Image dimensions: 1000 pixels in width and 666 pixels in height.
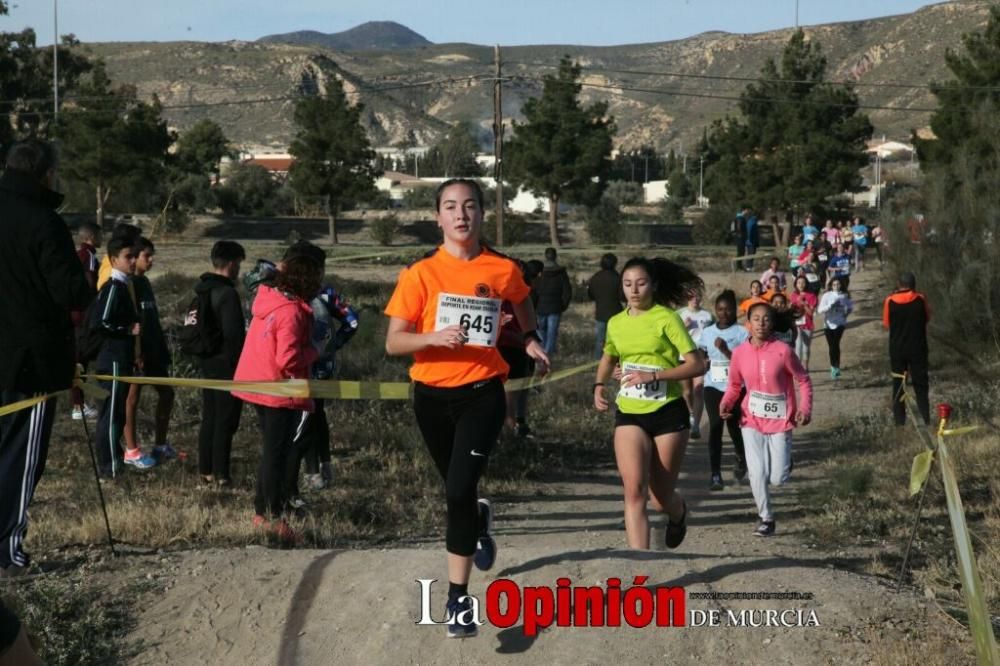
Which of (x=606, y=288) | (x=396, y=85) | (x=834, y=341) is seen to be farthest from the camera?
(x=396, y=85)

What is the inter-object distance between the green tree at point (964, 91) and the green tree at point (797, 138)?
15.5m

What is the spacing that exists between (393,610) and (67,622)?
60.9 inches

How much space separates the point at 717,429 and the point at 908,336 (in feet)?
15.9

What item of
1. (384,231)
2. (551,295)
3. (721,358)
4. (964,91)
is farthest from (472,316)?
(384,231)

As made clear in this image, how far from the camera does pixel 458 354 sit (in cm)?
609

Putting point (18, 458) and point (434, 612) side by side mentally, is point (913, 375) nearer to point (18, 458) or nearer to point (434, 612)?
point (434, 612)

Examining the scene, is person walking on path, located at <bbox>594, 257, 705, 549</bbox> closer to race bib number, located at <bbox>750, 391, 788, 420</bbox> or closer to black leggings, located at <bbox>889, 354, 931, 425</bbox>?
race bib number, located at <bbox>750, 391, 788, 420</bbox>

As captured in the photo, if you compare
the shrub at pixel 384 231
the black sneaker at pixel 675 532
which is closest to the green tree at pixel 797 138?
the shrub at pixel 384 231

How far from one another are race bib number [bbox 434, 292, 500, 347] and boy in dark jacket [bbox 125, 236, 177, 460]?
4.60 m

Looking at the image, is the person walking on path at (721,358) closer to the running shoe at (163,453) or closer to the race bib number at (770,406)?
the race bib number at (770,406)

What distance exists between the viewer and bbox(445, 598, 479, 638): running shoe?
6.02m

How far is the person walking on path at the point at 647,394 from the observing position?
24.6 ft

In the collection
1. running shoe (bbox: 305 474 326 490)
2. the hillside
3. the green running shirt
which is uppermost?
the hillside

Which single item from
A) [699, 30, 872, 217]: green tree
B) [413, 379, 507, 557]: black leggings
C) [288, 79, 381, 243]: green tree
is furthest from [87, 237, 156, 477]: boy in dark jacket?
[288, 79, 381, 243]: green tree
